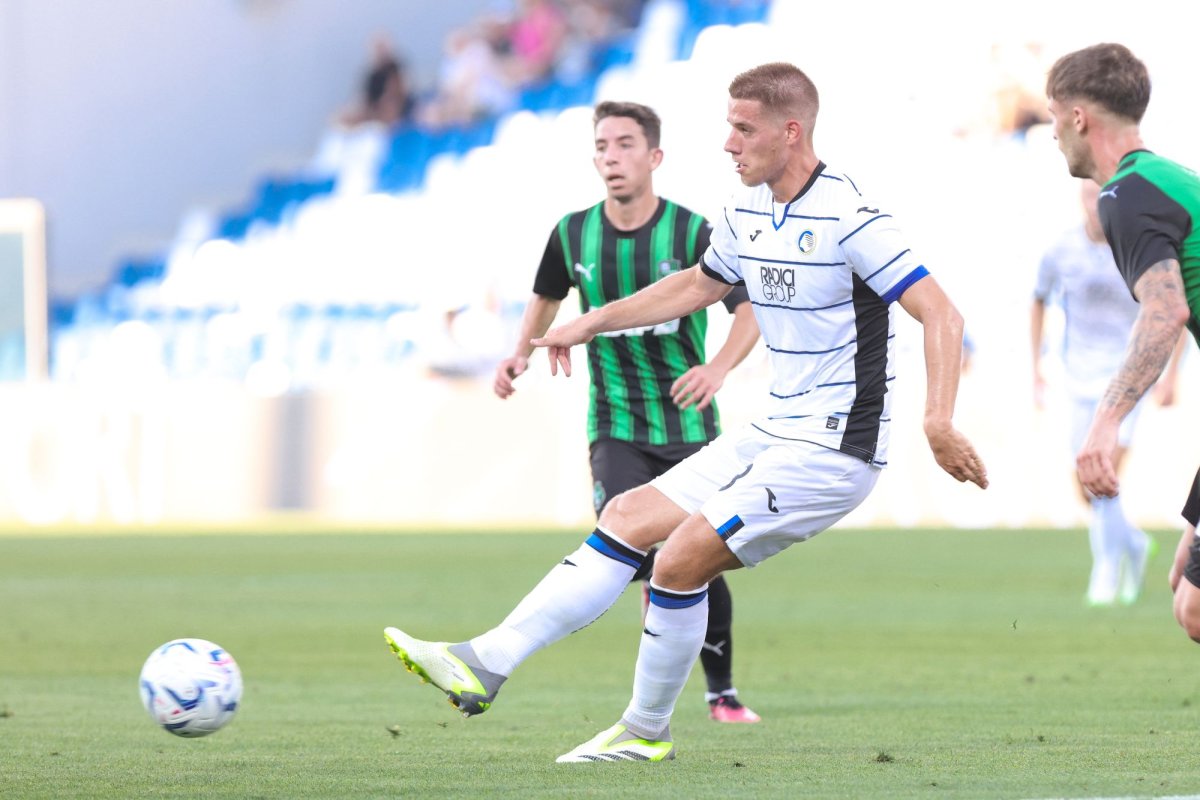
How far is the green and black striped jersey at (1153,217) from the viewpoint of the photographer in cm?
482

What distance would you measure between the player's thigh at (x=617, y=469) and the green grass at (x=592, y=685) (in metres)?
0.78

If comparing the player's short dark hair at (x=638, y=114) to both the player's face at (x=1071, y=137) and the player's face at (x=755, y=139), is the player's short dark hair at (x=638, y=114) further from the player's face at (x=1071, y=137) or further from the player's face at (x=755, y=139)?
the player's face at (x=1071, y=137)

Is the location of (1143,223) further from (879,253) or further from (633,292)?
(633,292)

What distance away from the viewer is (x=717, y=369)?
6.51 metres

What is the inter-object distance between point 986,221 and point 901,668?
1523cm

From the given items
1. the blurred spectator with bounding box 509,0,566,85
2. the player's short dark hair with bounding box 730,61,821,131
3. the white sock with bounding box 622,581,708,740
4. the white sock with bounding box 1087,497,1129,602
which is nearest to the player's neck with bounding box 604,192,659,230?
the player's short dark hair with bounding box 730,61,821,131

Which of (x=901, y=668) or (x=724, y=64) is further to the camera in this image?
(x=724, y=64)

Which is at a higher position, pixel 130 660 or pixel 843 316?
pixel 843 316

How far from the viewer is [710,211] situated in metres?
24.6

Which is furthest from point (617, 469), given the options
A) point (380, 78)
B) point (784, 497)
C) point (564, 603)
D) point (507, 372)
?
point (380, 78)

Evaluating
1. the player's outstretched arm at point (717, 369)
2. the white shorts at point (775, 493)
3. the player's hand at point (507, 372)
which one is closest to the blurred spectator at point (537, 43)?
the player's outstretched arm at point (717, 369)

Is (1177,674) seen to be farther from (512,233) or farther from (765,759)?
(512,233)

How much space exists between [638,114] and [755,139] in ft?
5.29

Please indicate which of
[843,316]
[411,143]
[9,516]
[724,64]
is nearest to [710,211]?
[724,64]
